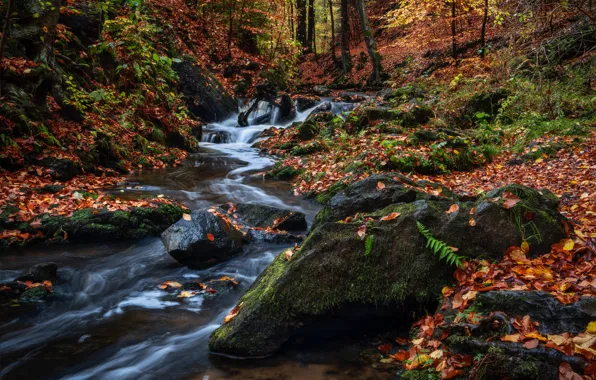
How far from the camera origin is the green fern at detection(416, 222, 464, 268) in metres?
3.49

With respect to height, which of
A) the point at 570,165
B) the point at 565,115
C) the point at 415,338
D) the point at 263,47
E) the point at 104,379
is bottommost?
the point at 104,379

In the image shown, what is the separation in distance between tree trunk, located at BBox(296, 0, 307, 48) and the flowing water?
27883 millimetres

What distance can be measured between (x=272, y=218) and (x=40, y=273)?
355 cm

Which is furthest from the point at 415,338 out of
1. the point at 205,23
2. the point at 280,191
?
the point at 205,23

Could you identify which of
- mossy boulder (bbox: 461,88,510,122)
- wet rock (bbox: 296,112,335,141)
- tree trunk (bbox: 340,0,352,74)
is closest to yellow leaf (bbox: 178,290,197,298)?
wet rock (bbox: 296,112,335,141)

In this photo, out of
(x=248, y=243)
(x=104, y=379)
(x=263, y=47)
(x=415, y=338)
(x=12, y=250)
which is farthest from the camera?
(x=263, y=47)

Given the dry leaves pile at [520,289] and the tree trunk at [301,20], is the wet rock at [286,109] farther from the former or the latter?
the dry leaves pile at [520,289]

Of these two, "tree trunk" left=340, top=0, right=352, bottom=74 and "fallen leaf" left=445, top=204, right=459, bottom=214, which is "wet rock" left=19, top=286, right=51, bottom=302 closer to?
"fallen leaf" left=445, top=204, right=459, bottom=214

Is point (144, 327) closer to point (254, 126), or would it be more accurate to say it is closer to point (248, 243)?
point (248, 243)

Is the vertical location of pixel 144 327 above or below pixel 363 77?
below

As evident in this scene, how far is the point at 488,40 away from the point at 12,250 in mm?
18028

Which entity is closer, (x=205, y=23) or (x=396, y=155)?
(x=396, y=155)

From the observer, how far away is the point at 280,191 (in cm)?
989

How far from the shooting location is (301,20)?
3291 centimetres
